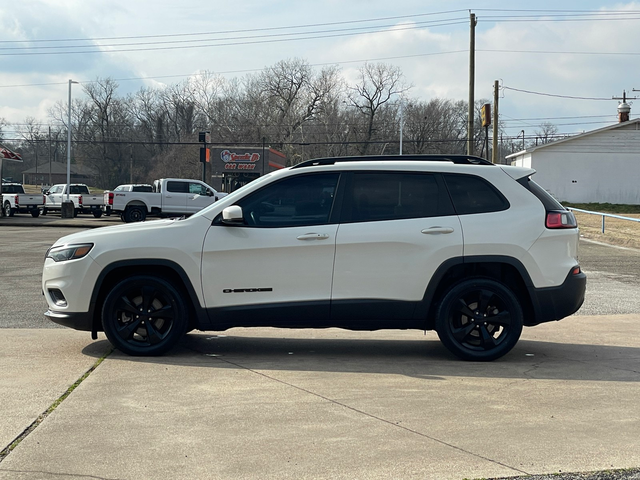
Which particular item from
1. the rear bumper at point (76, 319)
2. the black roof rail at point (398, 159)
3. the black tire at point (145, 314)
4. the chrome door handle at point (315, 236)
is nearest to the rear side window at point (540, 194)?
the black roof rail at point (398, 159)

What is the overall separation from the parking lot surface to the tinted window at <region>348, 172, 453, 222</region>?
53.7 inches

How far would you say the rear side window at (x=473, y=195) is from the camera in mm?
6703

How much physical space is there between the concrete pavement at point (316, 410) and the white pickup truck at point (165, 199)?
2716 cm

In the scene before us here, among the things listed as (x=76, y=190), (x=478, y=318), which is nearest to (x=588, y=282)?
(x=478, y=318)

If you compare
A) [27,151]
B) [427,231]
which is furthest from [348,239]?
[27,151]

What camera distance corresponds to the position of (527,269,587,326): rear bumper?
6594 mm

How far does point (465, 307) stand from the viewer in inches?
260

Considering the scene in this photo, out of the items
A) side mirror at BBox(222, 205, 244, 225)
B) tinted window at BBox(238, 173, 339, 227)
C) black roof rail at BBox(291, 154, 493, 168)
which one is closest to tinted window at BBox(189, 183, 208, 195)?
black roof rail at BBox(291, 154, 493, 168)

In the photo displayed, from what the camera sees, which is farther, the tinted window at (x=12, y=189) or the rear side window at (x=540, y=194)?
the tinted window at (x=12, y=189)

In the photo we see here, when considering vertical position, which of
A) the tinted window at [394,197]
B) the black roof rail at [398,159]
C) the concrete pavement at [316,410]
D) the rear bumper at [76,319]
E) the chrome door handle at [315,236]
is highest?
the black roof rail at [398,159]

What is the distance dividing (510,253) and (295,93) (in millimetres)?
81294

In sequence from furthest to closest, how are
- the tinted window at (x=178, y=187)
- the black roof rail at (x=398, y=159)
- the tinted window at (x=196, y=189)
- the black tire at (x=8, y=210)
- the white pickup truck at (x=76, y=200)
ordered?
the white pickup truck at (x=76, y=200) → the black tire at (x=8, y=210) → the tinted window at (x=196, y=189) → the tinted window at (x=178, y=187) → the black roof rail at (x=398, y=159)

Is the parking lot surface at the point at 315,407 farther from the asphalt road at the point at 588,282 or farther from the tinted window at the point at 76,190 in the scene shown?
the tinted window at the point at 76,190

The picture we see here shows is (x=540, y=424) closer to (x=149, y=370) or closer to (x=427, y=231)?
(x=427, y=231)
